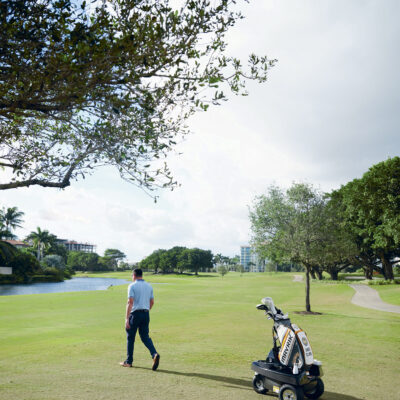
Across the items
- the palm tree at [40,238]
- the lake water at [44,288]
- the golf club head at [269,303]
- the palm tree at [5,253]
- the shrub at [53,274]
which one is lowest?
the lake water at [44,288]

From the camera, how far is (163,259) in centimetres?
15638

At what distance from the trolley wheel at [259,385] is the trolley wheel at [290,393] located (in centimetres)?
62

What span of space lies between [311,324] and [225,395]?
15172 mm

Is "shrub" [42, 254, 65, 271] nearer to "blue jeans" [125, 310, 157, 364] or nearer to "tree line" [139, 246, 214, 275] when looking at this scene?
"tree line" [139, 246, 214, 275]

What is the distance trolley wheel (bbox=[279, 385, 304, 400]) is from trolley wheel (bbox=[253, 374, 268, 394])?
0.62 m

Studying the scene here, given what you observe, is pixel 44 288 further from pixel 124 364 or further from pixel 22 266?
pixel 124 364

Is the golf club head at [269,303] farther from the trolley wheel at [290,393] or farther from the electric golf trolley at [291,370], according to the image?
the trolley wheel at [290,393]

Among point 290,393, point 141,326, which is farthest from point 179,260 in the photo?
point 290,393

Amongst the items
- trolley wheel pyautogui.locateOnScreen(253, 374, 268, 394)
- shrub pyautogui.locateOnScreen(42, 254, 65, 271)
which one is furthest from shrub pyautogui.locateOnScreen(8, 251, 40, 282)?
trolley wheel pyautogui.locateOnScreen(253, 374, 268, 394)

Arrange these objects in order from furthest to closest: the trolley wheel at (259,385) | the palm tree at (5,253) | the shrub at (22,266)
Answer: the shrub at (22,266) → the palm tree at (5,253) → the trolley wheel at (259,385)

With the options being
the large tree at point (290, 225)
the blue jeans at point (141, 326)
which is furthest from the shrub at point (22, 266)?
the blue jeans at point (141, 326)

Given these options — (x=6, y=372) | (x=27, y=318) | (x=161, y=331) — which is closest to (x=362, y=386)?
(x=6, y=372)

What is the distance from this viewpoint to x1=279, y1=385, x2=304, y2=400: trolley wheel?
22.8ft

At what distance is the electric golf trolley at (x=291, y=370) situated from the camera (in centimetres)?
709
